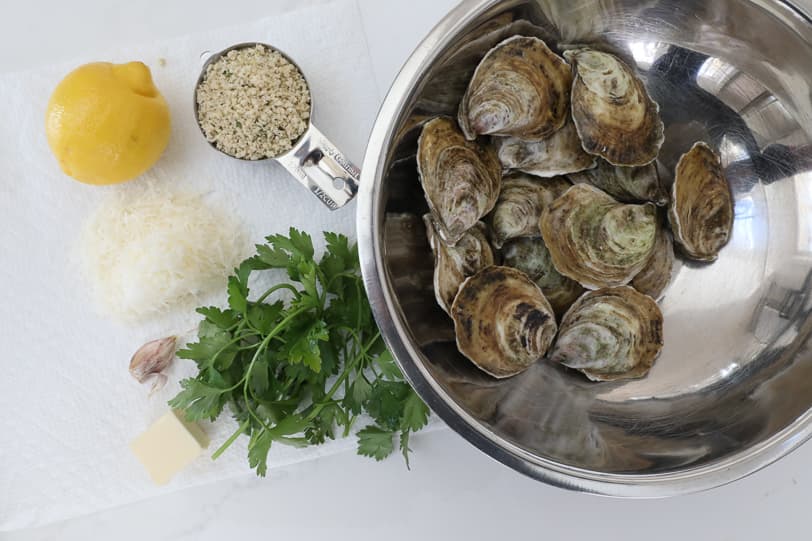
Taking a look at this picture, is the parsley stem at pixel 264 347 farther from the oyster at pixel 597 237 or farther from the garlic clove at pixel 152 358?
the oyster at pixel 597 237

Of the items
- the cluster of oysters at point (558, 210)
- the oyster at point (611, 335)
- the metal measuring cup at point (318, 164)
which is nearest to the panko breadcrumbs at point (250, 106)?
the metal measuring cup at point (318, 164)

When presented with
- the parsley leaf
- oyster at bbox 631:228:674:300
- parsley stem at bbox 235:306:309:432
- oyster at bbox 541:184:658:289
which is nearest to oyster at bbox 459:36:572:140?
oyster at bbox 541:184:658:289

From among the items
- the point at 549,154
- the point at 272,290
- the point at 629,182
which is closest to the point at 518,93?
the point at 549,154

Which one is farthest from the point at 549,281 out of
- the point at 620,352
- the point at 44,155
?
the point at 44,155

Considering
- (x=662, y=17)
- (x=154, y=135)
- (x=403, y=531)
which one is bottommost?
(x=403, y=531)

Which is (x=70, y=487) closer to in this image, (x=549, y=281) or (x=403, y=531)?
(x=403, y=531)

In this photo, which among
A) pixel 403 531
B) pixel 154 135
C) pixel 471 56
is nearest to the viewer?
pixel 471 56
